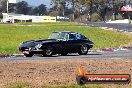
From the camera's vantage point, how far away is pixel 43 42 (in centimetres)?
2498

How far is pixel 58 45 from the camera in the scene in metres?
25.5

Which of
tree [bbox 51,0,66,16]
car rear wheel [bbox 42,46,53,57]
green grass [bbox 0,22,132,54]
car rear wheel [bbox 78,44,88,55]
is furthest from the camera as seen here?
tree [bbox 51,0,66,16]

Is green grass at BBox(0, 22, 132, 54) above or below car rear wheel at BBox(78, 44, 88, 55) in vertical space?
below

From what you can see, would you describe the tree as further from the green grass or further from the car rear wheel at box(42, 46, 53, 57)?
the car rear wheel at box(42, 46, 53, 57)

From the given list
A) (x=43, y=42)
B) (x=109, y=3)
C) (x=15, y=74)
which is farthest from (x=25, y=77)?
(x=109, y=3)

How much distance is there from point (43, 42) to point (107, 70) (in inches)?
360

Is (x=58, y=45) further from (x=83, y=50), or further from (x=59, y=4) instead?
(x=59, y=4)

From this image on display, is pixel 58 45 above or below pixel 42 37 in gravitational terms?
above

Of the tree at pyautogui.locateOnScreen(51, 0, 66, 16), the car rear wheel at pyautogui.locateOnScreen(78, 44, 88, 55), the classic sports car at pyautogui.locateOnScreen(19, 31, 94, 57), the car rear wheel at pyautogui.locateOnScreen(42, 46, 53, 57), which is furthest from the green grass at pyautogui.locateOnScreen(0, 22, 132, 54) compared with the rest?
the tree at pyautogui.locateOnScreen(51, 0, 66, 16)

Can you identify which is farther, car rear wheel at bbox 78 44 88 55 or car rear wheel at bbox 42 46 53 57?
car rear wheel at bbox 78 44 88 55

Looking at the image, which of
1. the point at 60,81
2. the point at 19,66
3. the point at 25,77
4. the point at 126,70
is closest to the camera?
the point at 60,81

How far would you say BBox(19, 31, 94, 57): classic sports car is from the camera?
2484cm

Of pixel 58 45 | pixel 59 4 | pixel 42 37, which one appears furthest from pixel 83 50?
pixel 59 4

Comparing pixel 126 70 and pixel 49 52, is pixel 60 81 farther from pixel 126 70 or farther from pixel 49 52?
pixel 49 52
